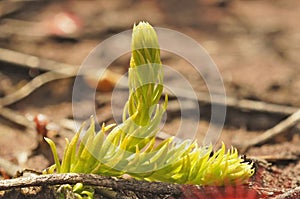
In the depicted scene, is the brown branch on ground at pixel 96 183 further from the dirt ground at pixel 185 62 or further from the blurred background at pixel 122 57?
the blurred background at pixel 122 57

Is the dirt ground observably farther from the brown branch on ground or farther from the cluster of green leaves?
the brown branch on ground

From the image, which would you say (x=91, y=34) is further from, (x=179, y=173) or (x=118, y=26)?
(x=179, y=173)

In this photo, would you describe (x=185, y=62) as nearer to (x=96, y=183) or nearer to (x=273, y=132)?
(x=273, y=132)

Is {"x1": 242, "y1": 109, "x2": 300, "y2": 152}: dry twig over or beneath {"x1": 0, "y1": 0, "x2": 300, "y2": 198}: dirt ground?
beneath

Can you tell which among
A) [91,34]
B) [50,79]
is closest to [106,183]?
[50,79]

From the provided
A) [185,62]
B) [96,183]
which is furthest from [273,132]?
[96,183]

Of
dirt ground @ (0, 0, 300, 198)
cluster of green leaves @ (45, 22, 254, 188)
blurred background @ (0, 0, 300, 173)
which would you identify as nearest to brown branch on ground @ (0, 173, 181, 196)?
cluster of green leaves @ (45, 22, 254, 188)

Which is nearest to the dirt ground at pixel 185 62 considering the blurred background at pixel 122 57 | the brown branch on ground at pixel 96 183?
the blurred background at pixel 122 57
